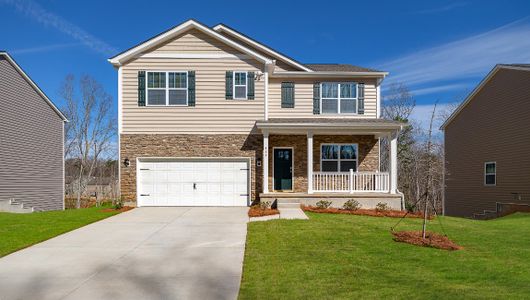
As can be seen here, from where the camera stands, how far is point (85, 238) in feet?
32.8

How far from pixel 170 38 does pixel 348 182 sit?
967 centimetres

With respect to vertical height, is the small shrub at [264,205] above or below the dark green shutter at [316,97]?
below

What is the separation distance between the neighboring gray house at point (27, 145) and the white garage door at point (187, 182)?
25.2 ft

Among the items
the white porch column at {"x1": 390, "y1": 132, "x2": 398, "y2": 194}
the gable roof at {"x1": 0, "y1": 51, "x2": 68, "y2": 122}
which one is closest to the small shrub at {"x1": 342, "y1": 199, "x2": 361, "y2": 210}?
the white porch column at {"x1": 390, "y1": 132, "x2": 398, "y2": 194}

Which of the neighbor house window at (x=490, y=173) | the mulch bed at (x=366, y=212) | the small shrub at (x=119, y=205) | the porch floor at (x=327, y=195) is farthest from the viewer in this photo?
the neighbor house window at (x=490, y=173)

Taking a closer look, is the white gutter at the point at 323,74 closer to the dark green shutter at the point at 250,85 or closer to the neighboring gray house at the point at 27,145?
the dark green shutter at the point at 250,85

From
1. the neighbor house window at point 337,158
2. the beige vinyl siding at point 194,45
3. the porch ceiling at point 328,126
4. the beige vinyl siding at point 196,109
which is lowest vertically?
the neighbor house window at point 337,158

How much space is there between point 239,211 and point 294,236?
5.69 m

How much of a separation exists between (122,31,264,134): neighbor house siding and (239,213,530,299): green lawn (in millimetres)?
6786

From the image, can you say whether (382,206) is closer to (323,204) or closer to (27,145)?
(323,204)

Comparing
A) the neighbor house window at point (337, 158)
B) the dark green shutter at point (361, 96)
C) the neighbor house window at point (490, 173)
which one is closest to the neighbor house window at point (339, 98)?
the dark green shutter at point (361, 96)

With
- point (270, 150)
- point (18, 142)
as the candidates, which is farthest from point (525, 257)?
point (18, 142)

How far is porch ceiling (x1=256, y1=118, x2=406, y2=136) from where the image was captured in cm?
1550

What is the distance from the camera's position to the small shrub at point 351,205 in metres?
15.3
